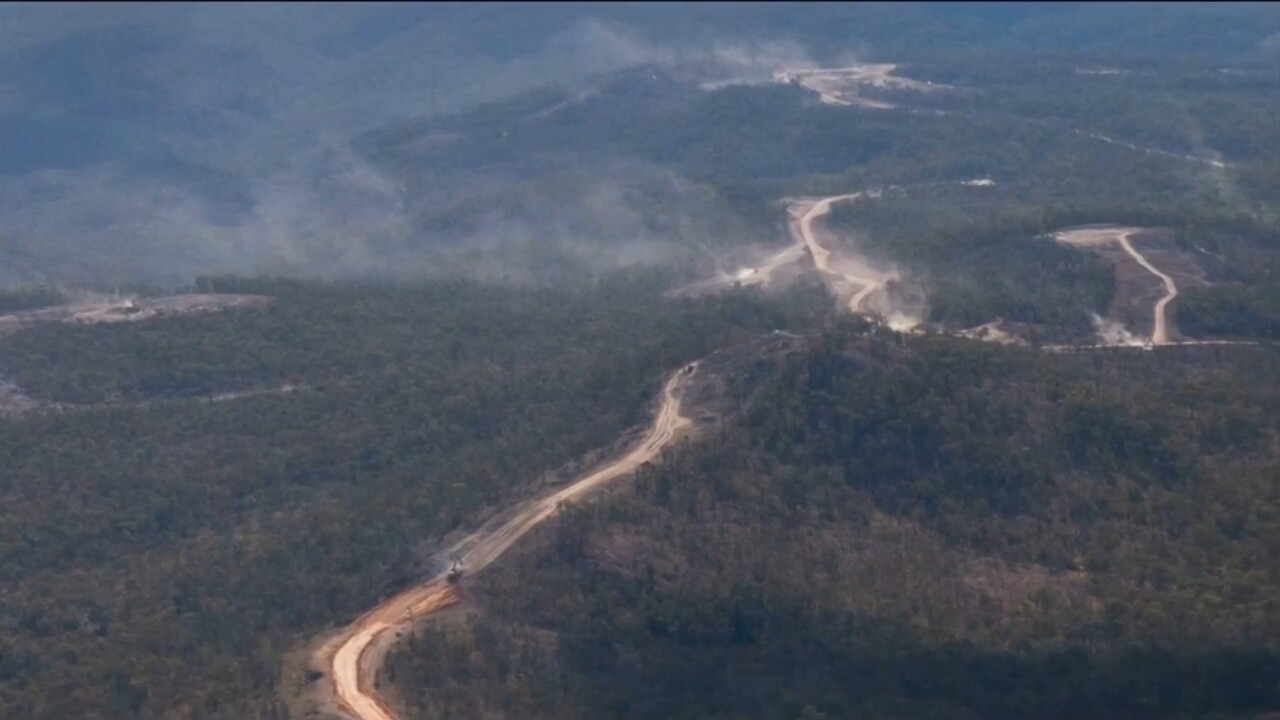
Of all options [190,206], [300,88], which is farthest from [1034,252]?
[300,88]

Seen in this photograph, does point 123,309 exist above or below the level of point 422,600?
above

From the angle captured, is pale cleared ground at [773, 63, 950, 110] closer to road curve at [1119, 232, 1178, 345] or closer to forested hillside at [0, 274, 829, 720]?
road curve at [1119, 232, 1178, 345]

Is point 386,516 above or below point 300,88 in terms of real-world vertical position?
below

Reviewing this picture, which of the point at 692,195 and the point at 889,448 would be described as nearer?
the point at 889,448

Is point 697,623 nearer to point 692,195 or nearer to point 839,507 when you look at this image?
point 839,507

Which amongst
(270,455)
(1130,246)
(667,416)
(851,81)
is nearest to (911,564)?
(667,416)

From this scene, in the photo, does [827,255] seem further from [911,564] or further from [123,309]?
[911,564]

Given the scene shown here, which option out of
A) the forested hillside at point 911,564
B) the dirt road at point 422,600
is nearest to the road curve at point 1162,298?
the forested hillside at point 911,564

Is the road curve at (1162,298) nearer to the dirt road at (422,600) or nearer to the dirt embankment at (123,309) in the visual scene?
the dirt road at (422,600)
